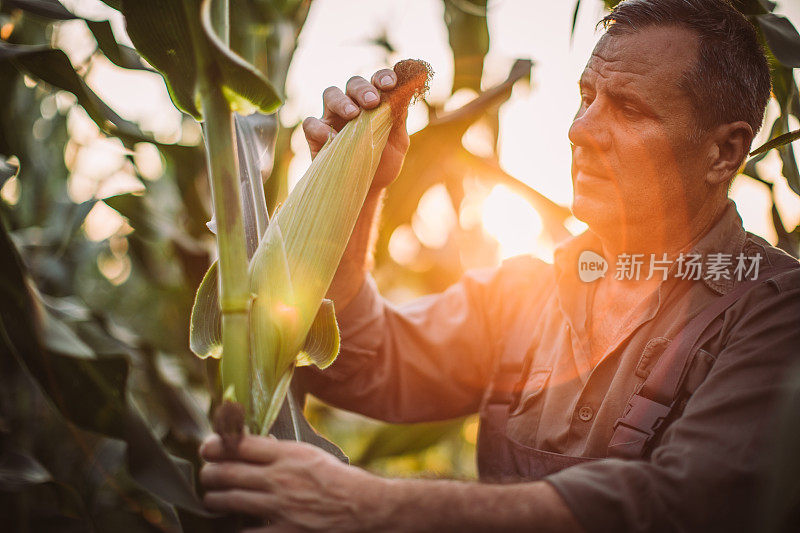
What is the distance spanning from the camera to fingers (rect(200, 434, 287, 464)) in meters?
0.49

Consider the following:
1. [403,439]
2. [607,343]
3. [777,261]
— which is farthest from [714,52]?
[403,439]

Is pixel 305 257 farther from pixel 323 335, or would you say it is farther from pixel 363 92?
pixel 363 92

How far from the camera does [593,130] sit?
853mm

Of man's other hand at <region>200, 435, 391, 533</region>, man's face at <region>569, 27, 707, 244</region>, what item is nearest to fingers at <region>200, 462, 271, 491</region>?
man's other hand at <region>200, 435, 391, 533</region>

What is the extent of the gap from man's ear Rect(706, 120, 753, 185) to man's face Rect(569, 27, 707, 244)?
0.03m

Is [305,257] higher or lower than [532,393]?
higher

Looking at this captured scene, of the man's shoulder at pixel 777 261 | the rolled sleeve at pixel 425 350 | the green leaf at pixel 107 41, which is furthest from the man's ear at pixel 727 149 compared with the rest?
the green leaf at pixel 107 41

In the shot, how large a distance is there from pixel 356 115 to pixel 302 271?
0.74 feet

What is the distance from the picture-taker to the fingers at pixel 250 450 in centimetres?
49

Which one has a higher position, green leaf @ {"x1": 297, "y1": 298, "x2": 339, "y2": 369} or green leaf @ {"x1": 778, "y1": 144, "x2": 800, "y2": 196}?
green leaf @ {"x1": 778, "y1": 144, "x2": 800, "y2": 196}

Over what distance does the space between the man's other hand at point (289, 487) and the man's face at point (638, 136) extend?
0.60 m

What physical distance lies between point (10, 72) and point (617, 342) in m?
1.00

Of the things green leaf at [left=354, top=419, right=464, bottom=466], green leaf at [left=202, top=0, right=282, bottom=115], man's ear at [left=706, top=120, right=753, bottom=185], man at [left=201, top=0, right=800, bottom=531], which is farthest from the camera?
green leaf at [left=354, top=419, right=464, bottom=466]

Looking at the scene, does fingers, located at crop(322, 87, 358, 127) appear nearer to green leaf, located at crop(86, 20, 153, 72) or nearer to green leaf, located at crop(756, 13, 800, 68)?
green leaf, located at crop(86, 20, 153, 72)
